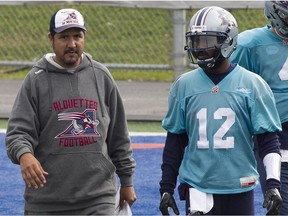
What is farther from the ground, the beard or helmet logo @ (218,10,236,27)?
helmet logo @ (218,10,236,27)

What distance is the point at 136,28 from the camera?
55.3ft

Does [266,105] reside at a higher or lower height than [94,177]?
higher

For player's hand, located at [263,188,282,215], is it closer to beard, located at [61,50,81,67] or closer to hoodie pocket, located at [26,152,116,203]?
hoodie pocket, located at [26,152,116,203]

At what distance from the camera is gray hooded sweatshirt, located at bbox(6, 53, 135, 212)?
20.1 ft

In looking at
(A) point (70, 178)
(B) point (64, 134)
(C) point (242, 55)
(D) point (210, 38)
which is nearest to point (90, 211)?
(A) point (70, 178)

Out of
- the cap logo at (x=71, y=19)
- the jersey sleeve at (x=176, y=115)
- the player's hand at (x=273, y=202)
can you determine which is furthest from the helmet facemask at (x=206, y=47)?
the player's hand at (x=273, y=202)

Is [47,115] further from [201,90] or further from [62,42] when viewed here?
[201,90]

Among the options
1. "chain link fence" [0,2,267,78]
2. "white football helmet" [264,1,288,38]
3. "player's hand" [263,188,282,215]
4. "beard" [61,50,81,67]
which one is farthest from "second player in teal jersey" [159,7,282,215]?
"chain link fence" [0,2,267,78]

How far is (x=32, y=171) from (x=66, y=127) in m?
0.37

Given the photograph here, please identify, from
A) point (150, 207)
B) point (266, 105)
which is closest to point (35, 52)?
point (150, 207)

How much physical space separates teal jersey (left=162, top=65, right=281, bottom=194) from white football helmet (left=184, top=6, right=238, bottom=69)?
12 cm

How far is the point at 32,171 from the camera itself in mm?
5891

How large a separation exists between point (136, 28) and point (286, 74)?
9.93m

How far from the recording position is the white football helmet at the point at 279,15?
270 inches
